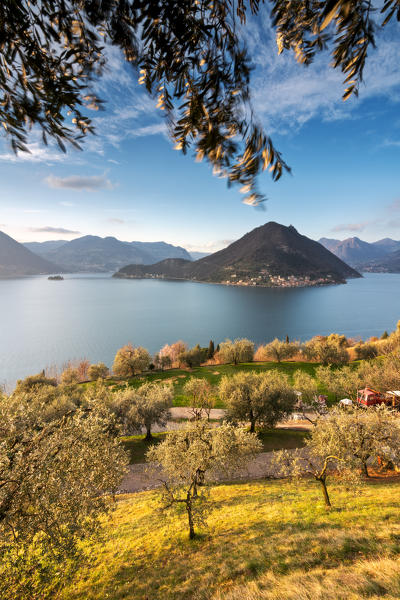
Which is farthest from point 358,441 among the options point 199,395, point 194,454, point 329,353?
point 329,353

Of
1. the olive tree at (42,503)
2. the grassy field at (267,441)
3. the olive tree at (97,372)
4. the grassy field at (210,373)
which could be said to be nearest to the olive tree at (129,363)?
the grassy field at (210,373)

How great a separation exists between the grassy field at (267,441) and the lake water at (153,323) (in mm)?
45759

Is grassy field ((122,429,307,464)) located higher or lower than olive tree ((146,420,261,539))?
lower

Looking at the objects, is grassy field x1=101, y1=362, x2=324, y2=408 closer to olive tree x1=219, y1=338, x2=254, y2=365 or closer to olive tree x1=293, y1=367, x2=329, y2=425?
olive tree x1=219, y1=338, x2=254, y2=365

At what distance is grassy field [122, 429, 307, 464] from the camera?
73.1 feet

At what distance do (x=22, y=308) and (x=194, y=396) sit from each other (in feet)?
493

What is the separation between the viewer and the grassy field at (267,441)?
73.1 ft

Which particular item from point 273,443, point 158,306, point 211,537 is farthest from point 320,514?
point 158,306

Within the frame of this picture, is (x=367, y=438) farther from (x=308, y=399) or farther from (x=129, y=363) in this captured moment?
(x=129, y=363)

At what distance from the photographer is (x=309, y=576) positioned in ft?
18.7

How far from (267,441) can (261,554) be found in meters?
17.8

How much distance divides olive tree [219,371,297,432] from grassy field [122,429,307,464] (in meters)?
1.44

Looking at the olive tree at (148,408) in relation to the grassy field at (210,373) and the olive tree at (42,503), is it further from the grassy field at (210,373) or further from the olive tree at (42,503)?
the olive tree at (42,503)

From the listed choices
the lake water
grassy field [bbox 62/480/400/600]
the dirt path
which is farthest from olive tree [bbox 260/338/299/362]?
grassy field [bbox 62/480/400/600]
